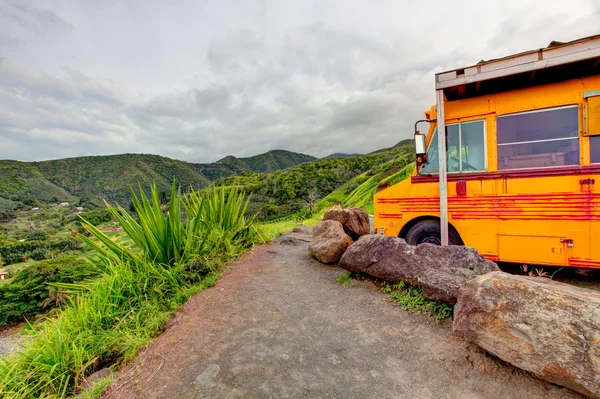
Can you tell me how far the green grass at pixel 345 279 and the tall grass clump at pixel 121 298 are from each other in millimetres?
2087

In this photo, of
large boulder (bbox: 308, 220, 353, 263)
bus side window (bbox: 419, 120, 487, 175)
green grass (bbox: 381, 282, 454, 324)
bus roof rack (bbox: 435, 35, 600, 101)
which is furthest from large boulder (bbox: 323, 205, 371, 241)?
bus roof rack (bbox: 435, 35, 600, 101)

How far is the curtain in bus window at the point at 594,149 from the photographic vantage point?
3.96 meters

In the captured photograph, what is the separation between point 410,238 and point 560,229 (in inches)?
81.6

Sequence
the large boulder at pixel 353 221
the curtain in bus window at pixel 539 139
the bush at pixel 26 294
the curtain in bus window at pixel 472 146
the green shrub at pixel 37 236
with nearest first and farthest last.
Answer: the curtain in bus window at pixel 539 139
the curtain in bus window at pixel 472 146
the large boulder at pixel 353 221
the bush at pixel 26 294
the green shrub at pixel 37 236

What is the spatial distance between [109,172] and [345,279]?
9040 centimetres

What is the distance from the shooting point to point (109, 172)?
77438 millimetres

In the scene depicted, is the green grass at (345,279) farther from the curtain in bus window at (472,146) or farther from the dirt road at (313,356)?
the curtain in bus window at (472,146)

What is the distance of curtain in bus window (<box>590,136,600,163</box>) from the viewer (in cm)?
396

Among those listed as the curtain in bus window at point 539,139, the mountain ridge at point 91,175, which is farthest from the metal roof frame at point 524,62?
the mountain ridge at point 91,175

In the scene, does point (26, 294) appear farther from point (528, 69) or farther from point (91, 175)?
point (91, 175)

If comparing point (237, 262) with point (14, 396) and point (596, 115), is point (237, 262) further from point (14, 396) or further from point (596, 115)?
point (596, 115)

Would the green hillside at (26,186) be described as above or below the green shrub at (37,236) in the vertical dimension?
above

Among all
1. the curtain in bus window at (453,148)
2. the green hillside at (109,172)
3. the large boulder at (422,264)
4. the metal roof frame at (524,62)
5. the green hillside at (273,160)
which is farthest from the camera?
the green hillside at (273,160)

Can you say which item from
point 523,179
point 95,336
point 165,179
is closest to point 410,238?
point 523,179
